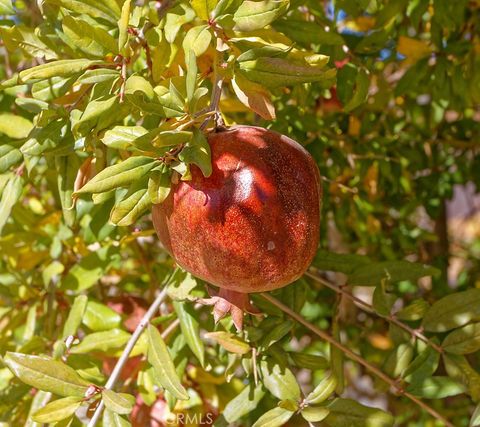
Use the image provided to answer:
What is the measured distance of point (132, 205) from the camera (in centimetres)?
80

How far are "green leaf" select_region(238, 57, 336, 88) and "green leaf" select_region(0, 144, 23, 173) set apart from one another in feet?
1.39

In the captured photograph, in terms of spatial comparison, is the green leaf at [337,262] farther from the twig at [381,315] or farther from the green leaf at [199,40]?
the green leaf at [199,40]

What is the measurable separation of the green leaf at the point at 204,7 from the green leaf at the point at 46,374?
494mm

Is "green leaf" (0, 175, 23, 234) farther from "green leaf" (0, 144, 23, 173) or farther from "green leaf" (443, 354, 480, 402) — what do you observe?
"green leaf" (443, 354, 480, 402)

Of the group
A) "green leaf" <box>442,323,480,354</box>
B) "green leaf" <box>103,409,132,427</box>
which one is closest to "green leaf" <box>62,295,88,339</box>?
"green leaf" <box>103,409,132,427</box>

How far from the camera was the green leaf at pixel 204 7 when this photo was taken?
0.83m

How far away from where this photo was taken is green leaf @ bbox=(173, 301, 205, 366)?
43.9 inches

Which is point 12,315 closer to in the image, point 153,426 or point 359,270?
point 153,426

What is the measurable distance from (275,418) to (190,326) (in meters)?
0.21

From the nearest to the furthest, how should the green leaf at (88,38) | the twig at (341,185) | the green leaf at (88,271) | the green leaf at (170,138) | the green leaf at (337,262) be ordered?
the green leaf at (170,138) → the green leaf at (88,38) → the green leaf at (337,262) → the green leaf at (88,271) → the twig at (341,185)

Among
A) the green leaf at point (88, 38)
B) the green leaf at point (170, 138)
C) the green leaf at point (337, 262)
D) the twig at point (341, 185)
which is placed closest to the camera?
the green leaf at point (170, 138)

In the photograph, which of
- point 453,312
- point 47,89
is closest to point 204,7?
point 47,89

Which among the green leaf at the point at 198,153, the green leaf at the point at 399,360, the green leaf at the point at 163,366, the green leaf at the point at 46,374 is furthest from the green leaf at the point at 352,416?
the green leaf at the point at 198,153

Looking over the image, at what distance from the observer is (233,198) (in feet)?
2.58
